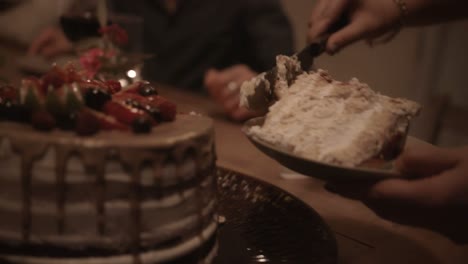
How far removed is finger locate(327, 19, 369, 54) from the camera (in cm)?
143

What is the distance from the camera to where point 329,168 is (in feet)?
3.26

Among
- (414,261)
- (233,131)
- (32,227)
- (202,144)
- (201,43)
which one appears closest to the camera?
(32,227)

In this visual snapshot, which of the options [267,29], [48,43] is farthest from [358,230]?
[48,43]

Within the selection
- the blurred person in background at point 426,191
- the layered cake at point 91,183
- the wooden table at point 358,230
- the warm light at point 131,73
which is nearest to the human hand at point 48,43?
the warm light at point 131,73

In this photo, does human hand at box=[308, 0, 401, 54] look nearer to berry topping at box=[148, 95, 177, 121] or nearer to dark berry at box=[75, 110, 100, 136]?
berry topping at box=[148, 95, 177, 121]

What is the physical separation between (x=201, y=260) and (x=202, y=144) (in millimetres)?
221

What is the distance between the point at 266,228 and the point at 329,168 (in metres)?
0.31

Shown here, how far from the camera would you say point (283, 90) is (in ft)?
4.05

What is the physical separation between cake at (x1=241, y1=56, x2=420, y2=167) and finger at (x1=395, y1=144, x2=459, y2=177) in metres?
0.08

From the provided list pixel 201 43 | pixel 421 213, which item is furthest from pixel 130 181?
pixel 201 43

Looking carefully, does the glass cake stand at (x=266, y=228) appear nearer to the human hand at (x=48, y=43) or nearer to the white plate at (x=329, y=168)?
the white plate at (x=329, y=168)

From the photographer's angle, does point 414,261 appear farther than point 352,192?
Yes

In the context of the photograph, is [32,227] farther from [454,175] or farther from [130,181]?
[454,175]

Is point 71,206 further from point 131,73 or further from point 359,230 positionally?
point 131,73
